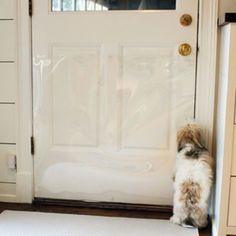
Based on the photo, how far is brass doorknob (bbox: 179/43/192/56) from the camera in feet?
7.02

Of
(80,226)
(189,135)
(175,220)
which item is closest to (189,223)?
(175,220)

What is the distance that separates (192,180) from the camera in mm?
2012

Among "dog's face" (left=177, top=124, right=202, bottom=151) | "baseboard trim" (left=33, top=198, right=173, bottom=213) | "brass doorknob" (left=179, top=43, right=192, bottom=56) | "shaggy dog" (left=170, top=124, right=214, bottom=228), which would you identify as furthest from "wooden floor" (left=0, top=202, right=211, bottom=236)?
"brass doorknob" (left=179, top=43, right=192, bottom=56)

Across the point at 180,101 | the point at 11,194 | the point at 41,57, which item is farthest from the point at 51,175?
the point at 180,101

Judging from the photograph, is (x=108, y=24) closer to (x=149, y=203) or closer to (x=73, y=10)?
(x=73, y=10)

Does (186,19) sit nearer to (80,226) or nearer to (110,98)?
(110,98)

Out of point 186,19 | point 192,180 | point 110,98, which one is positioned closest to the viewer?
point 192,180

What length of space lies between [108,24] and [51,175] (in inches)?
37.6

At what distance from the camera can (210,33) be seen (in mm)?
2100

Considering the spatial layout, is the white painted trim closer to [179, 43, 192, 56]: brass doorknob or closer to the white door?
the white door

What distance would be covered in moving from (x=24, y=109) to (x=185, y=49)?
3.26 feet

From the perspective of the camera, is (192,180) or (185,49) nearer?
(192,180)

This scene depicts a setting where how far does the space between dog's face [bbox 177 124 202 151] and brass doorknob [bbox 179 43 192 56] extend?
0.39 m

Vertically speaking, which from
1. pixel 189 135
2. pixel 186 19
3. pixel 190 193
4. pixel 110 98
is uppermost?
pixel 186 19
